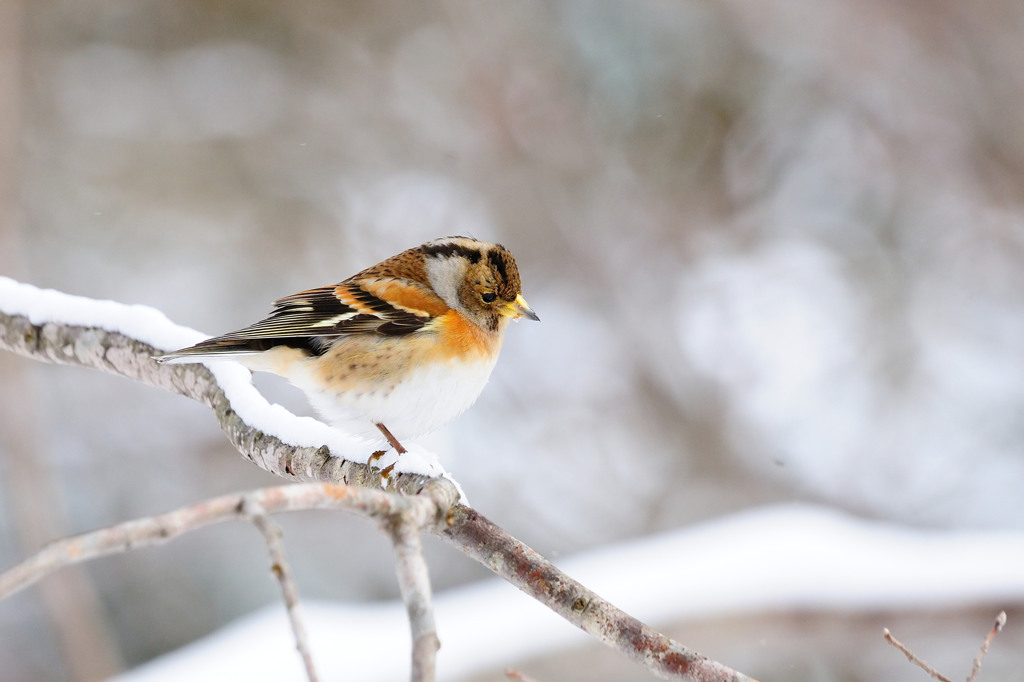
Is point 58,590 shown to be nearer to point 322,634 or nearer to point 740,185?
point 322,634

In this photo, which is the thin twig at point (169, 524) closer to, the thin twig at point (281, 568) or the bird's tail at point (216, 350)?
the thin twig at point (281, 568)

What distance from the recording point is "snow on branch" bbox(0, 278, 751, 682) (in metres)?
1.07

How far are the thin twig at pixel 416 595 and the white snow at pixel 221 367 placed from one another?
2.20 ft

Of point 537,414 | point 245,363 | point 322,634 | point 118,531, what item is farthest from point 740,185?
point 118,531

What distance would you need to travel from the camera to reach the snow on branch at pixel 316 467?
1067 millimetres

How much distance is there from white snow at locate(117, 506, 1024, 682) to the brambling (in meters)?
1.53

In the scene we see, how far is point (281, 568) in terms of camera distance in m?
0.87

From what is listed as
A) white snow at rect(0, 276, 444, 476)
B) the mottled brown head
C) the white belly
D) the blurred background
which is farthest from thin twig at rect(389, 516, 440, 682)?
the blurred background

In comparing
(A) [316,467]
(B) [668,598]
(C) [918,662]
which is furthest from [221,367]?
(B) [668,598]

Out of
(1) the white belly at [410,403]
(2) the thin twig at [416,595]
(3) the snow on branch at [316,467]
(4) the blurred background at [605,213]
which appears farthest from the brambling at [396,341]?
(4) the blurred background at [605,213]

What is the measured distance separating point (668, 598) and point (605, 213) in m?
3.60

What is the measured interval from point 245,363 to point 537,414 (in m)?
4.05

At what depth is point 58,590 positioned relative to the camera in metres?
4.20

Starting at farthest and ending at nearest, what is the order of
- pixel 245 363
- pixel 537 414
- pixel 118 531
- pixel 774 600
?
1. pixel 537 414
2. pixel 774 600
3. pixel 245 363
4. pixel 118 531
